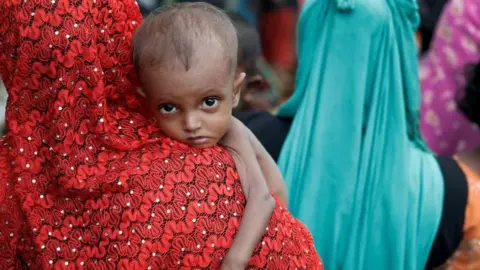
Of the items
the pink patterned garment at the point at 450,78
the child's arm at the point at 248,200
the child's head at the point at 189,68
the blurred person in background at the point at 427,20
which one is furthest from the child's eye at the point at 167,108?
the blurred person in background at the point at 427,20

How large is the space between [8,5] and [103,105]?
0.99 ft

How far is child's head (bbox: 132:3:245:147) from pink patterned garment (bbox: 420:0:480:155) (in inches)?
85.2

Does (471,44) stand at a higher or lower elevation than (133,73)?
lower

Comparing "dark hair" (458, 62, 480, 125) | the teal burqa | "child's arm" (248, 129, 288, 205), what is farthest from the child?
"dark hair" (458, 62, 480, 125)

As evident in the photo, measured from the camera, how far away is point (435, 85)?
404cm

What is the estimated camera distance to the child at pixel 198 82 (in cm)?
176

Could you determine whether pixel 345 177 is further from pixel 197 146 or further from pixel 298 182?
pixel 197 146

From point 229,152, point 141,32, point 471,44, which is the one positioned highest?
point 141,32

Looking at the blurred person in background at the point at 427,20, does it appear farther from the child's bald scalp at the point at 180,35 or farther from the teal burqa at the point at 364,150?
the child's bald scalp at the point at 180,35

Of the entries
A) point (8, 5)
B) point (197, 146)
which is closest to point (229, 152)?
point (197, 146)

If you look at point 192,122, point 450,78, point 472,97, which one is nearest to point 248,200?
point 192,122

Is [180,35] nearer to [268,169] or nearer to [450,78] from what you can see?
[268,169]

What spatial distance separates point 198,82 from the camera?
69.8 inches

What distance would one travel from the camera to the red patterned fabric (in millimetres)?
1755
